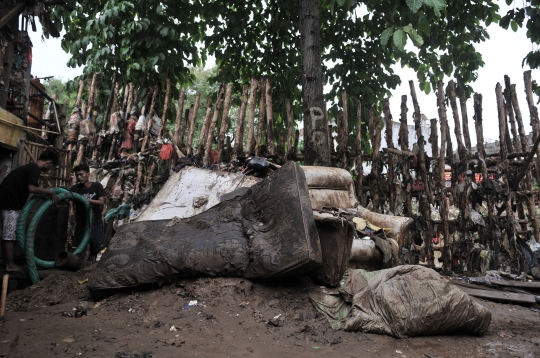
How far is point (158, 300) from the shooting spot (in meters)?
3.51

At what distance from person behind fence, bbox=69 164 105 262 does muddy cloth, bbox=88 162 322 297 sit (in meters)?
1.67

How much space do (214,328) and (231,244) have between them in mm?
778

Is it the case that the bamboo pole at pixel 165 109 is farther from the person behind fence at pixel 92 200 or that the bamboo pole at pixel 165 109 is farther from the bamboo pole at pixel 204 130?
the person behind fence at pixel 92 200

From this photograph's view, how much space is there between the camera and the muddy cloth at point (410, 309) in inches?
116

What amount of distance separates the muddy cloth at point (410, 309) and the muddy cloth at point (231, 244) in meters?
0.46

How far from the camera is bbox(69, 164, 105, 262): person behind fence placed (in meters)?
5.38

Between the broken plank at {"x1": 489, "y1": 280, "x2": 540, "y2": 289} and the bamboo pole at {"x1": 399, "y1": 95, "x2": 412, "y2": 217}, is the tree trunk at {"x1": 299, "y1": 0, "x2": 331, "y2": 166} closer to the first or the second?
the bamboo pole at {"x1": 399, "y1": 95, "x2": 412, "y2": 217}

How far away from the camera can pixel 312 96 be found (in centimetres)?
543

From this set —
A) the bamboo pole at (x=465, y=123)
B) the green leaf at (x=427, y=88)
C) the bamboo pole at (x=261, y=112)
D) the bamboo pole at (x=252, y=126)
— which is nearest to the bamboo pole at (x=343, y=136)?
the bamboo pole at (x=261, y=112)

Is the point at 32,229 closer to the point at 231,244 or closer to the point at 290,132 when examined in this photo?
the point at 231,244

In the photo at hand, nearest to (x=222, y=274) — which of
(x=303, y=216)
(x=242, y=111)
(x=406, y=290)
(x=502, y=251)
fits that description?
(x=303, y=216)

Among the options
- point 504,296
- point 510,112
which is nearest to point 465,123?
point 510,112

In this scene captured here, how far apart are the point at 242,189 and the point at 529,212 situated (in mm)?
4012

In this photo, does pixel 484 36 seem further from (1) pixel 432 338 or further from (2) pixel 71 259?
(2) pixel 71 259
